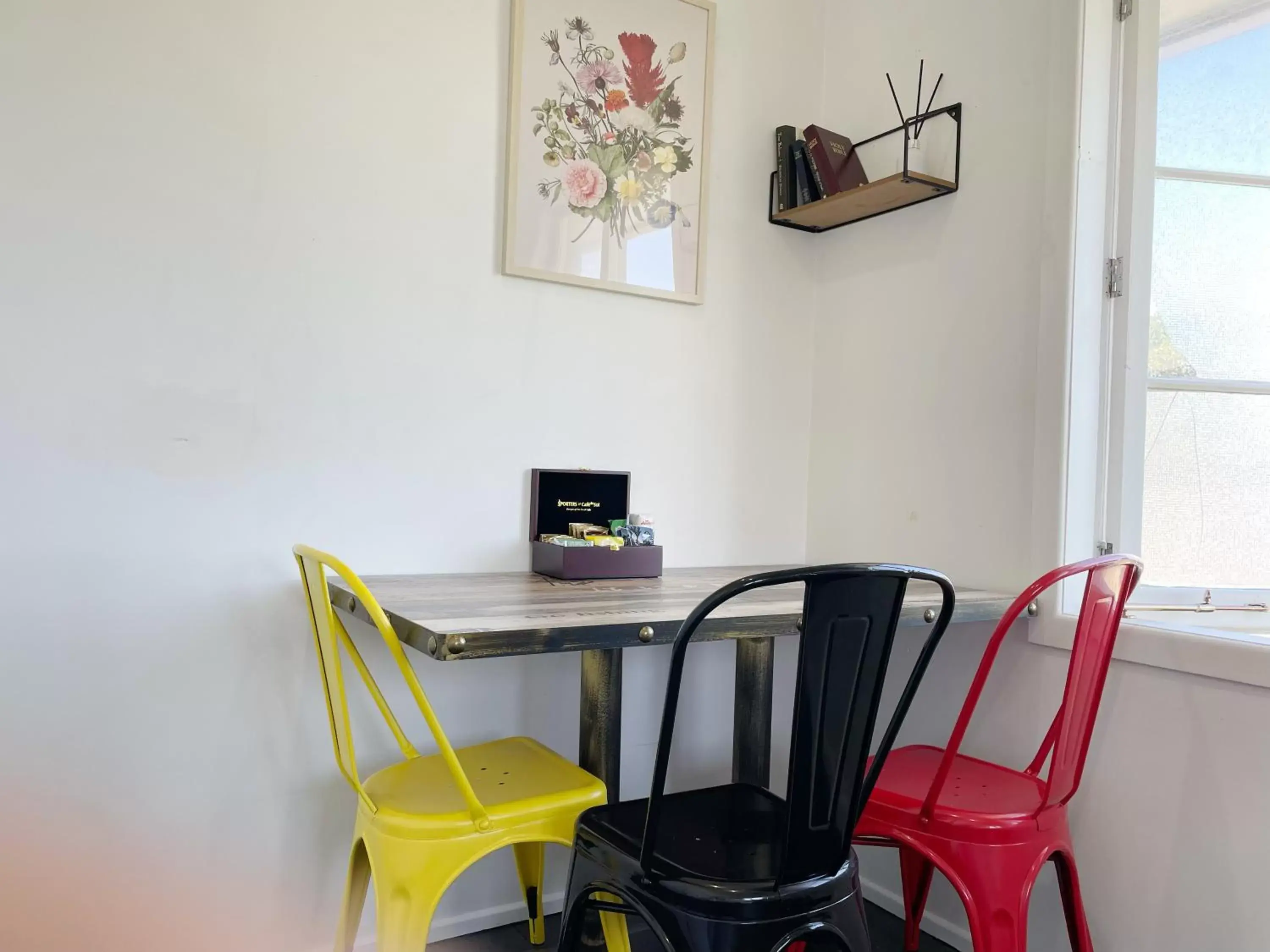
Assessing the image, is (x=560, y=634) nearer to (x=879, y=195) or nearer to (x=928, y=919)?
(x=928, y=919)

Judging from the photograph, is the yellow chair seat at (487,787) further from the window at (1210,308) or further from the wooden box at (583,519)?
the window at (1210,308)

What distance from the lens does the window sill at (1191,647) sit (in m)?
1.50

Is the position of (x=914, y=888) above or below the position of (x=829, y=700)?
below

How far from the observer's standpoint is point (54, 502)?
63.6 inches

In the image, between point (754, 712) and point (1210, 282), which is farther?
point (754, 712)

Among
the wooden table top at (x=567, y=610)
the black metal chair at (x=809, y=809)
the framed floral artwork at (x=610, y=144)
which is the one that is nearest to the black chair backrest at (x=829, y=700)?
the black metal chair at (x=809, y=809)

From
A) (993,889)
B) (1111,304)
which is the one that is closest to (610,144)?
(1111,304)

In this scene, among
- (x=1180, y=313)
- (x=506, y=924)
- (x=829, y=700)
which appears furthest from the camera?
(x=506, y=924)

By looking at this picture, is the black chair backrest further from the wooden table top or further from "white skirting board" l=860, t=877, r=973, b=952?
"white skirting board" l=860, t=877, r=973, b=952

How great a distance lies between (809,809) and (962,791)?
589mm

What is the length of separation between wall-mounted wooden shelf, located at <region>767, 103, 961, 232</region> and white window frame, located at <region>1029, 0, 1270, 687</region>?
0.33 meters

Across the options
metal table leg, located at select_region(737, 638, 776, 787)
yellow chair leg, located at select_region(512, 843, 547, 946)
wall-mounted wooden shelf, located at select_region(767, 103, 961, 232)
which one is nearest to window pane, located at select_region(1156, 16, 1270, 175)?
wall-mounted wooden shelf, located at select_region(767, 103, 961, 232)

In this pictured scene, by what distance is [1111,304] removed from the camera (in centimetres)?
186

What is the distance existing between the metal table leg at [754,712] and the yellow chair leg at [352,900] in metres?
0.79
